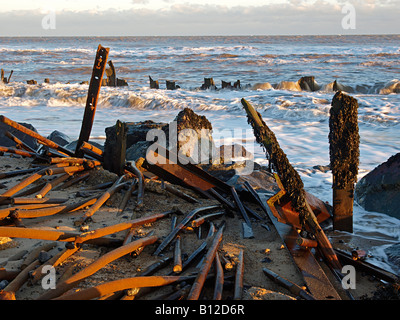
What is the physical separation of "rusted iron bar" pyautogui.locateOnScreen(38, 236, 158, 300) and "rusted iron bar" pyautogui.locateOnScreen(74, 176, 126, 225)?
67 cm

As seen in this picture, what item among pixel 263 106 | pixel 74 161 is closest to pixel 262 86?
pixel 263 106

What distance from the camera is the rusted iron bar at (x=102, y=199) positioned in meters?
3.21

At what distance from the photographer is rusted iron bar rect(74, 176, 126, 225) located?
126 inches

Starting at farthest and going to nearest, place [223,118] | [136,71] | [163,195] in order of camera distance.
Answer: [136,71] → [223,118] → [163,195]

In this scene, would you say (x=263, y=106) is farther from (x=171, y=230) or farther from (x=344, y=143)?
(x=171, y=230)

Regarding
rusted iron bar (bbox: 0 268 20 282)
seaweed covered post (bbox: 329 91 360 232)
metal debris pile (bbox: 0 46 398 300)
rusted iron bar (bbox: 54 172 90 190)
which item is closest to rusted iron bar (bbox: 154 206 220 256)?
metal debris pile (bbox: 0 46 398 300)

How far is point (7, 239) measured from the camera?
284 centimetres

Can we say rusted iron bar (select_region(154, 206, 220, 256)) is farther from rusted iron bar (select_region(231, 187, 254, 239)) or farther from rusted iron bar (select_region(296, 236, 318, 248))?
rusted iron bar (select_region(296, 236, 318, 248))

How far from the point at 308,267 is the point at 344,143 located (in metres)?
1.19

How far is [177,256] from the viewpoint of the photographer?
105 inches
